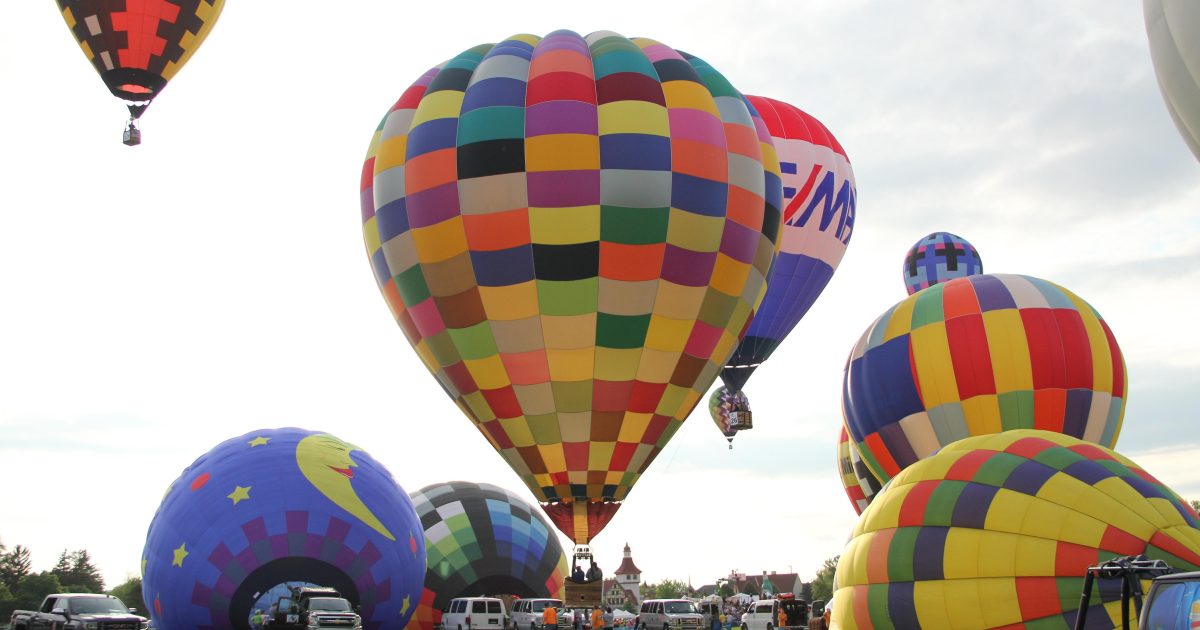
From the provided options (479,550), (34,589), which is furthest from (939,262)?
(34,589)

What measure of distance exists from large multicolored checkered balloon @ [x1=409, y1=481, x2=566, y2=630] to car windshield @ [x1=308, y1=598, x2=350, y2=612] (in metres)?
5.59

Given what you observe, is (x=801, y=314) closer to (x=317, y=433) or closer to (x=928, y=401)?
(x=928, y=401)

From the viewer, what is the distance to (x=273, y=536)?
12297 millimetres

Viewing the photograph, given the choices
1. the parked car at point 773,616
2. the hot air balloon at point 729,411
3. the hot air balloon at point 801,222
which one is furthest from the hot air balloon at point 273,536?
the hot air balloon at point 729,411

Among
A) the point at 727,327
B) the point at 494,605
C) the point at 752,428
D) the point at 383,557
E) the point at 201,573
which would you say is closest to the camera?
the point at 201,573

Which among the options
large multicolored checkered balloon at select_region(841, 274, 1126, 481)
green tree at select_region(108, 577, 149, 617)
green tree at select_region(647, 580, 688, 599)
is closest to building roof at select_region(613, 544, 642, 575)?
green tree at select_region(647, 580, 688, 599)

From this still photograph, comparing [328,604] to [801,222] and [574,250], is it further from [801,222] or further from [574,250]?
[801,222]

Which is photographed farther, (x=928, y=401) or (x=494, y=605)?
(x=494, y=605)

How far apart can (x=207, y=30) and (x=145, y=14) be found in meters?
1.45

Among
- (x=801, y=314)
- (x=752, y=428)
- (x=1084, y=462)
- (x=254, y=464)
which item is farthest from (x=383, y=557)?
(x=752, y=428)

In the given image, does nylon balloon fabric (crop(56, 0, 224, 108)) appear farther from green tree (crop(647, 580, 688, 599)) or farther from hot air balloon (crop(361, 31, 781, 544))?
green tree (crop(647, 580, 688, 599))

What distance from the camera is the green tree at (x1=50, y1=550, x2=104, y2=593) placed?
166ft

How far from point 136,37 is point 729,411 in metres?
17.2

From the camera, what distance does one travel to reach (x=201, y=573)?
12281 millimetres
